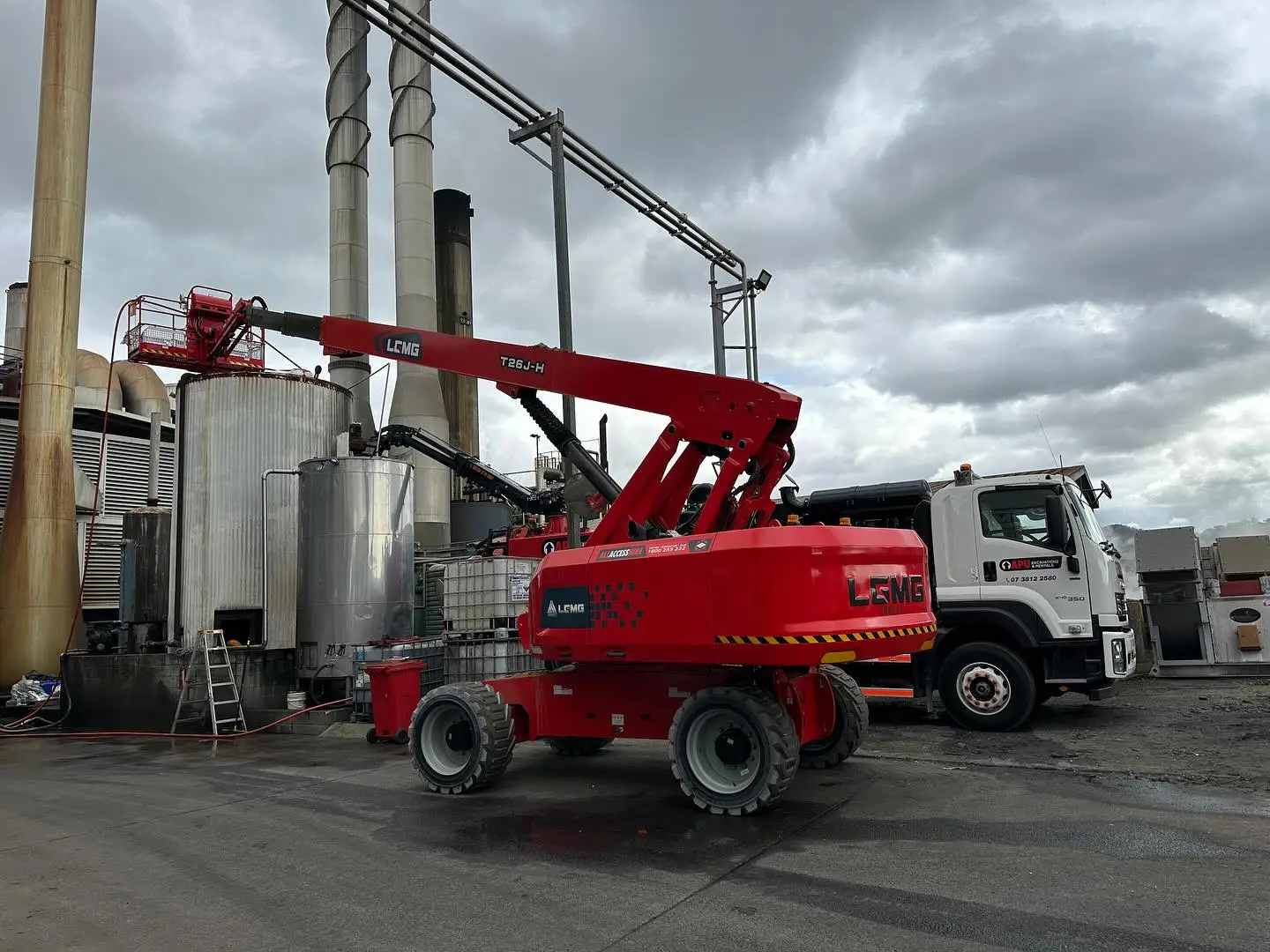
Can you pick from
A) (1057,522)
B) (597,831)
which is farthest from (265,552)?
(1057,522)

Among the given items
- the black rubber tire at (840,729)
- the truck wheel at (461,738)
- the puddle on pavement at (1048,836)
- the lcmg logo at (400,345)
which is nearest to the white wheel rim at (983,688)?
the black rubber tire at (840,729)

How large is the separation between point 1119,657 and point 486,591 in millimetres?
8115

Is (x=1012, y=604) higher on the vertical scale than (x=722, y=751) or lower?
higher

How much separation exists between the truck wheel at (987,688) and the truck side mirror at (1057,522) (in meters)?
1.37

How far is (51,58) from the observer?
765 inches

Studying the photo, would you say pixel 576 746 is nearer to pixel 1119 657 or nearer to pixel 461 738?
pixel 461 738

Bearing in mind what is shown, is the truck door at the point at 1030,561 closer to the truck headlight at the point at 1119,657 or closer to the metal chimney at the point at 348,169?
the truck headlight at the point at 1119,657

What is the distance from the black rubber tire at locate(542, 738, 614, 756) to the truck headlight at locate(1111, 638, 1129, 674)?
229 inches

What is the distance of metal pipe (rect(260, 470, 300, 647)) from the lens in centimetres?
1533

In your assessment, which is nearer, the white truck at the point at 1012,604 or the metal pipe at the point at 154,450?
the white truck at the point at 1012,604

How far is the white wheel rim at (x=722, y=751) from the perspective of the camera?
6660 millimetres

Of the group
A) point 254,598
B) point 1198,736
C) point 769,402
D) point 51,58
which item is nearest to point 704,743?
point 769,402

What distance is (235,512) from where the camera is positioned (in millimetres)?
15461

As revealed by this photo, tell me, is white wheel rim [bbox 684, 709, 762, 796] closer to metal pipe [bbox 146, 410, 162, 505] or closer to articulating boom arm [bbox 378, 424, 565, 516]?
articulating boom arm [bbox 378, 424, 565, 516]
